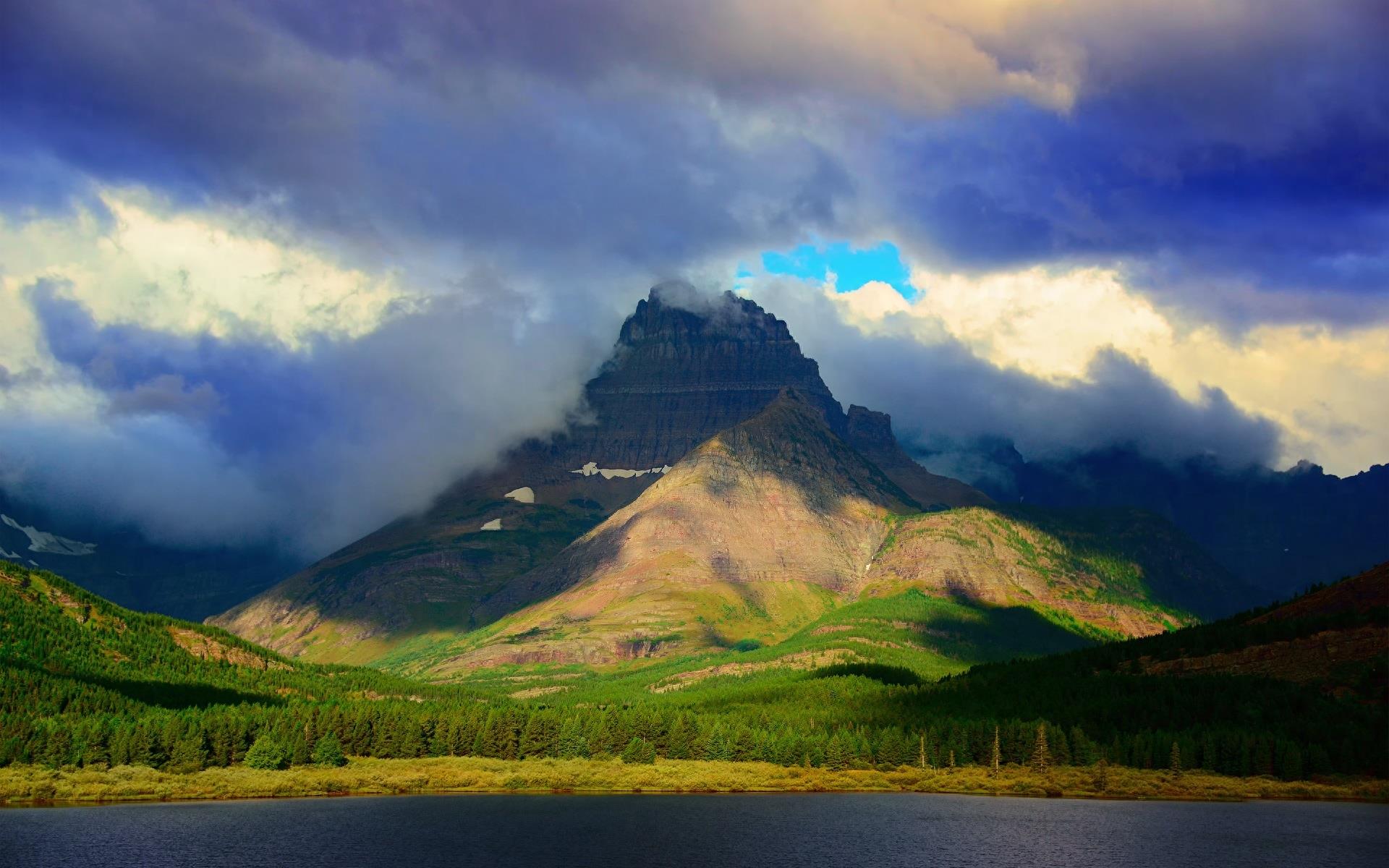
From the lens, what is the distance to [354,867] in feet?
639

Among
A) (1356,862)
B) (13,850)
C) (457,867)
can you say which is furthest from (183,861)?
(1356,862)

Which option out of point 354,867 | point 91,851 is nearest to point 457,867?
point 354,867

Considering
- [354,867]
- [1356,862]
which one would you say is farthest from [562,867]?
[1356,862]

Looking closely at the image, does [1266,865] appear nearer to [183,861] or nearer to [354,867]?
[354,867]

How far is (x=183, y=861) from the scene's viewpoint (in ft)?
633

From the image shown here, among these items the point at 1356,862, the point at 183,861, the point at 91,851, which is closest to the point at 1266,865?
the point at 1356,862

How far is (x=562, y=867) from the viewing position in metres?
199

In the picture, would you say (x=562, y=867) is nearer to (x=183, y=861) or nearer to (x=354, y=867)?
(x=354, y=867)

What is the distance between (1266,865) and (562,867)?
101 meters

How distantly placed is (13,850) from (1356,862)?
7575 inches

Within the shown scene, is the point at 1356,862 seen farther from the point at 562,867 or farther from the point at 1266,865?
the point at 562,867

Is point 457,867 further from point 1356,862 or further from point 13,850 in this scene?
point 1356,862

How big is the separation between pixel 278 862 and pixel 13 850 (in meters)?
37.7

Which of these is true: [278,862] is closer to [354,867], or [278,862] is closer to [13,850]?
[354,867]
